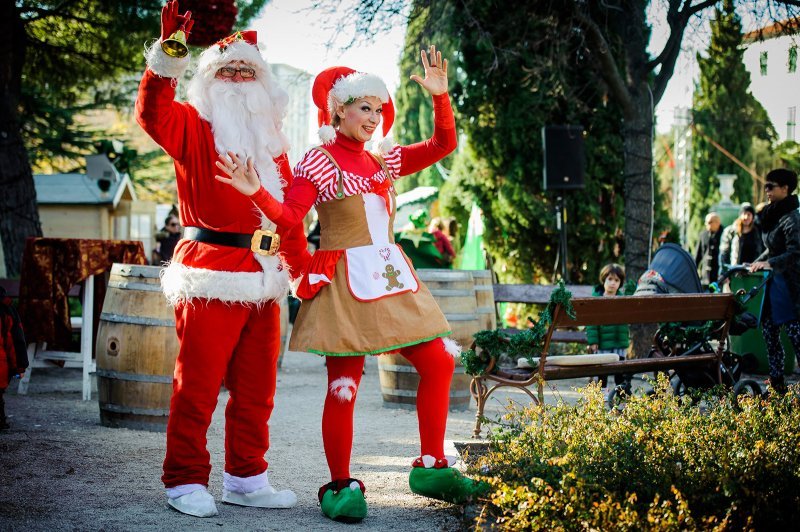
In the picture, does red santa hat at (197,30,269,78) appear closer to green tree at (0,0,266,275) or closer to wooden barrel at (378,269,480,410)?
wooden barrel at (378,269,480,410)

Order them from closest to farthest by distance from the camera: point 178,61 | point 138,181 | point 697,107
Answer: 1. point 178,61
2. point 138,181
3. point 697,107

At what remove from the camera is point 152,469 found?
448 centimetres

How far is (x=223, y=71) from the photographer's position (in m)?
3.85

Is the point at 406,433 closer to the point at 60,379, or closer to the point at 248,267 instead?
the point at 248,267

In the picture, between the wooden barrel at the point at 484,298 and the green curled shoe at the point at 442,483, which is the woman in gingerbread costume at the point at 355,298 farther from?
the wooden barrel at the point at 484,298

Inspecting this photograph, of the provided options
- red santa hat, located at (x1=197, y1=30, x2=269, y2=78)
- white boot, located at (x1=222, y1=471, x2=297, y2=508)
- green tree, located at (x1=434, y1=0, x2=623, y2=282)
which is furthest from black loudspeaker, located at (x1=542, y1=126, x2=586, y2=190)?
white boot, located at (x1=222, y1=471, x2=297, y2=508)

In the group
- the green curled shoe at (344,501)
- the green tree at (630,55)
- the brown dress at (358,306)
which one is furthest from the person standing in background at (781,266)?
the green curled shoe at (344,501)

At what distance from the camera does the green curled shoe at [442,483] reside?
145 inches

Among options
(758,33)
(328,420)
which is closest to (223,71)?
(328,420)

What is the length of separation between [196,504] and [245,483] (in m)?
0.28

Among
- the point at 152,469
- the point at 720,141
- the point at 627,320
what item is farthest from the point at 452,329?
the point at 720,141

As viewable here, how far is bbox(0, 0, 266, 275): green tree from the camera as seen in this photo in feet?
35.1

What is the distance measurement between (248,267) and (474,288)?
3.01 meters

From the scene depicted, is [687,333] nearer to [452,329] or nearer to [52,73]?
[452,329]
